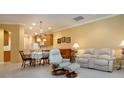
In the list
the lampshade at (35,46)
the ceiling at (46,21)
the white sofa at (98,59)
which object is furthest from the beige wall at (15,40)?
the white sofa at (98,59)

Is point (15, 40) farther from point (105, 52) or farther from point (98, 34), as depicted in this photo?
point (105, 52)

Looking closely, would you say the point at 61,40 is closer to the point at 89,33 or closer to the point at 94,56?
the point at 89,33

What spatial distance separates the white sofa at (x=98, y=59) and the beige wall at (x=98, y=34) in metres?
0.54

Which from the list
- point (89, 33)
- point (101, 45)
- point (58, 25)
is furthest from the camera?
point (58, 25)

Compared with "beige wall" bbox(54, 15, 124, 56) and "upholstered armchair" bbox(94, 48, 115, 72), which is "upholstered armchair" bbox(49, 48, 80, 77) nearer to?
"upholstered armchair" bbox(94, 48, 115, 72)

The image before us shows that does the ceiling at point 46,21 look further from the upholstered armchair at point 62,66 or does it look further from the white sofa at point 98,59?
the upholstered armchair at point 62,66

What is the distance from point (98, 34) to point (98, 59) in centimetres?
147

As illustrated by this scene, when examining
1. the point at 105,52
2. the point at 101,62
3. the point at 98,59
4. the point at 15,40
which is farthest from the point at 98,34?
the point at 15,40

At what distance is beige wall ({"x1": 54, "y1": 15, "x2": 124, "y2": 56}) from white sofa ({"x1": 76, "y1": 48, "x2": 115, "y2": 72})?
1.78 ft

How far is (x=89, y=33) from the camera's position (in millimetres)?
6668

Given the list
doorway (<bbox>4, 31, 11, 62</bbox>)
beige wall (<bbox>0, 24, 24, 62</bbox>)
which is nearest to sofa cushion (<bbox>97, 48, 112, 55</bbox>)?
beige wall (<bbox>0, 24, 24, 62</bbox>)
